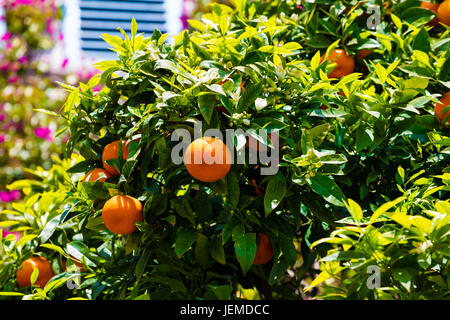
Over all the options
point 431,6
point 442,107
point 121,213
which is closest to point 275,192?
point 121,213

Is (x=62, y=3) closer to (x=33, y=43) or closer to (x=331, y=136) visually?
(x=33, y=43)

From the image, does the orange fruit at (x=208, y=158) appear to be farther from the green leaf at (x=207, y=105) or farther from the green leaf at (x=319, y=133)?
the green leaf at (x=319, y=133)

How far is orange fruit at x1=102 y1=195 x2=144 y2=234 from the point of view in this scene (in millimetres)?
999

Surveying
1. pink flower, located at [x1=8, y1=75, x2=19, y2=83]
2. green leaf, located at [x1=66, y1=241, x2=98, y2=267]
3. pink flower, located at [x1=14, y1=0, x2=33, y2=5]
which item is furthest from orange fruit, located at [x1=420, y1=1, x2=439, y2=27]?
pink flower, located at [x1=14, y1=0, x2=33, y2=5]

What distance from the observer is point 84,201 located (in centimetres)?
117

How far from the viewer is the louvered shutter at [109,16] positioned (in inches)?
141

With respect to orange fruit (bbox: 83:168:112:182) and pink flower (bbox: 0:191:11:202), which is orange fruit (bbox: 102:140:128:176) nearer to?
orange fruit (bbox: 83:168:112:182)

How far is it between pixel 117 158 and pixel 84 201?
0.15 m

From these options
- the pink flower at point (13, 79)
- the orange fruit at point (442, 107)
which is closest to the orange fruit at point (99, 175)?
the orange fruit at point (442, 107)

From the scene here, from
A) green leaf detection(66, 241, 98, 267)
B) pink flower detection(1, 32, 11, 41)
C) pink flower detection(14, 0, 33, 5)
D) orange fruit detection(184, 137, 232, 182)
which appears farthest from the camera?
pink flower detection(14, 0, 33, 5)

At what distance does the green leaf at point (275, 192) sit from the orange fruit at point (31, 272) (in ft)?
2.25

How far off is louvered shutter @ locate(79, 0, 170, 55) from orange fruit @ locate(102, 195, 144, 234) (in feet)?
8.72

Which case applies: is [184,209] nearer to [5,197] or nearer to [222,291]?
[222,291]

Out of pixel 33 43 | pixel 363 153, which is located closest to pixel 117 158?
pixel 363 153
